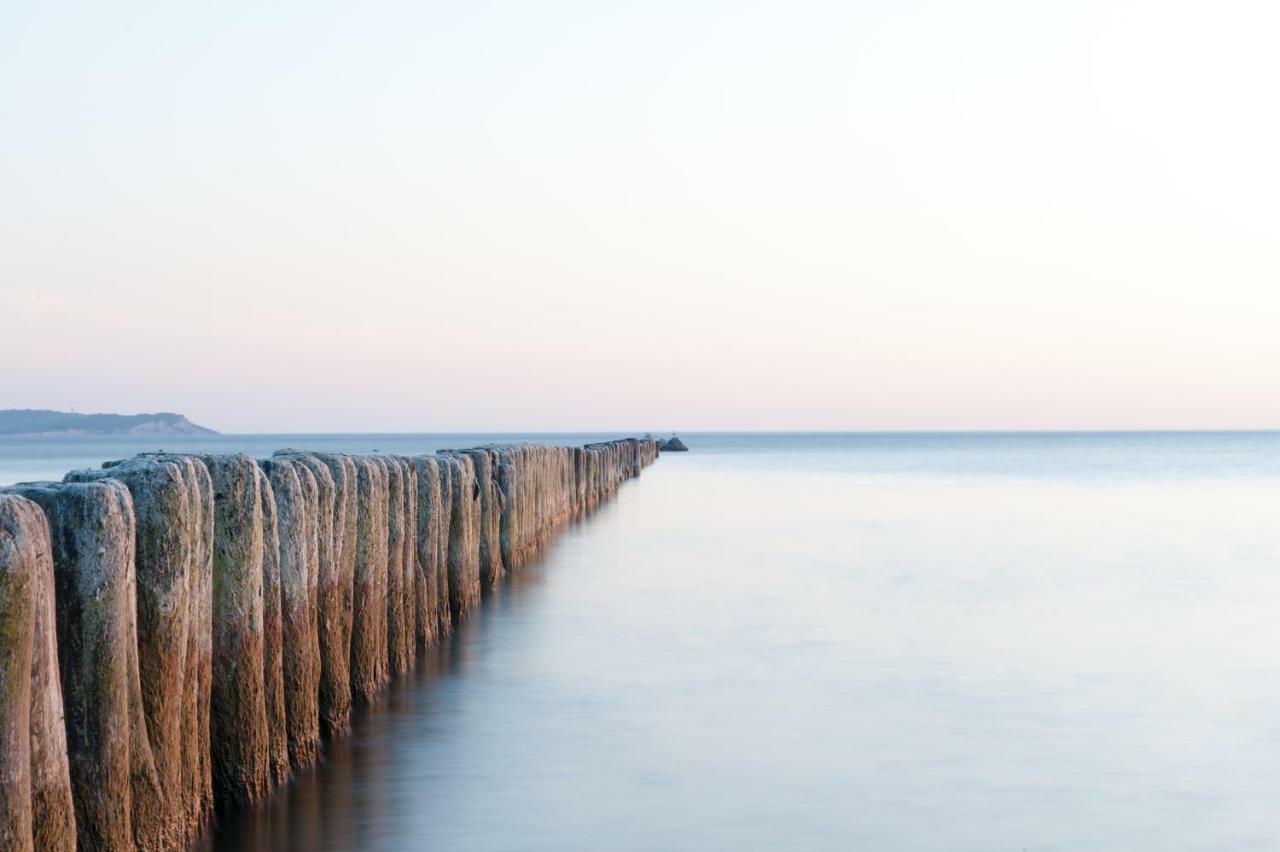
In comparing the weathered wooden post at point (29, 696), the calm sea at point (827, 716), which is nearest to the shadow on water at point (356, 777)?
the calm sea at point (827, 716)

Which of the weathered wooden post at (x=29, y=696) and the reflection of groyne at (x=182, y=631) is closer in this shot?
the weathered wooden post at (x=29, y=696)

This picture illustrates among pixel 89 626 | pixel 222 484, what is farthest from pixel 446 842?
pixel 89 626

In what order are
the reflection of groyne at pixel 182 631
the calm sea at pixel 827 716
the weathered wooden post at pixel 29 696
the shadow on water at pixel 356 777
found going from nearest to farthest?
the weathered wooden post at pixel 29 696 → the reflection of groyne at pixel 182 631 → the shadow on water at pixel 356 777 → the calm sea at pixel 827 716

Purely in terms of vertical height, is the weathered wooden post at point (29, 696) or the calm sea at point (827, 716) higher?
the weathered wooden post at point (29, 696)

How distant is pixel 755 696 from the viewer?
29.2 ft

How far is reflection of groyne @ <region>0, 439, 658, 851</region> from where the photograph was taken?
149 inches

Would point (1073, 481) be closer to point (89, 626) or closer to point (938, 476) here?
point (938, 476)

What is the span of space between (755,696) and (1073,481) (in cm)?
3560

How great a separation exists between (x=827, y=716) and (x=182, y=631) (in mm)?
4509

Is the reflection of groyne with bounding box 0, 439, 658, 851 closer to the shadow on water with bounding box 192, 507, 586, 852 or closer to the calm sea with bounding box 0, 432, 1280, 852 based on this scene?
the shadow on water with bounding box 192, 507, 586, 852

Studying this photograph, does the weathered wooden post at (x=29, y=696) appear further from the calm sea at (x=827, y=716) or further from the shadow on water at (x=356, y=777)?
the calm sea at (x=827, y=716)

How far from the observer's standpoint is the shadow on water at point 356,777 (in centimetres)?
556

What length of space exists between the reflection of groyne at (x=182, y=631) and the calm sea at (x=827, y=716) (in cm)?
38

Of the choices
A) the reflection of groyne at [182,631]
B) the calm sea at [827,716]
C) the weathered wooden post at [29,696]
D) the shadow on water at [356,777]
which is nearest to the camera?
the weathered wooden post at [29,696]
